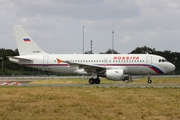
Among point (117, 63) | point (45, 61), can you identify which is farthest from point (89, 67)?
point (45, 61)

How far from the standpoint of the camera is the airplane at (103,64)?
37.3 m

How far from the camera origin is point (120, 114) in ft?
48.0

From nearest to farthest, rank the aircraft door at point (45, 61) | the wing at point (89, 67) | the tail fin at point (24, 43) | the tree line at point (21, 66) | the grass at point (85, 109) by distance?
the grass at point (85, 109)
the wing at point (89, 67)
the aircraft door at point (45, 61)
the tail fin at point (24, 43)
the tree line at point (21, 66)

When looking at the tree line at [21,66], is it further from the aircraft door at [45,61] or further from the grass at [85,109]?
the grass at [85,109]

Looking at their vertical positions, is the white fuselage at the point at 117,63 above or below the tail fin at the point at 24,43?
below

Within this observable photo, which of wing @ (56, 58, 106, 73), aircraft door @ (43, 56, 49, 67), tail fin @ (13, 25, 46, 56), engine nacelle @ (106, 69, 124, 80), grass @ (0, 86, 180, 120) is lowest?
grass @ (0, 86, 180, 120)

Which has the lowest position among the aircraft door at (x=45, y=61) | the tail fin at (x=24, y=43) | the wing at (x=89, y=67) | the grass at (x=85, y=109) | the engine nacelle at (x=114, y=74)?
the grass at (x=85, y=109)

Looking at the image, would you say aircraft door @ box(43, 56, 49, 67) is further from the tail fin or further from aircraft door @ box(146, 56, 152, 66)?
aircraft door @ box(146, 56, 152, 66)

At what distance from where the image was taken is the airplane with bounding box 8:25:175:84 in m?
37.3

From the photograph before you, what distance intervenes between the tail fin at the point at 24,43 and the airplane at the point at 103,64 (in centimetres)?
49

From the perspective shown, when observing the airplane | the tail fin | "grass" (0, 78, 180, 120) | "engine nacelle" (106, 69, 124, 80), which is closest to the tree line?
the tail fin

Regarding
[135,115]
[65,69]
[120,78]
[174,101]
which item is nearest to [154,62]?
[120,78]

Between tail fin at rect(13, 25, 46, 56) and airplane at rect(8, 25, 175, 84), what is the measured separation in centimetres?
49

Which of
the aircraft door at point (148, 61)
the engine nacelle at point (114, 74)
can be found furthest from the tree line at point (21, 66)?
the engine nacelle at point (114, 74)
